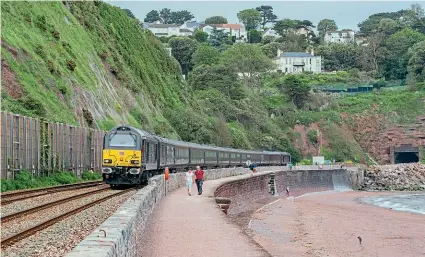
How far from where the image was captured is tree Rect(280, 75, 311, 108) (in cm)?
14000

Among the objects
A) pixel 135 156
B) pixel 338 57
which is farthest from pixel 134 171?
pixel 338 57

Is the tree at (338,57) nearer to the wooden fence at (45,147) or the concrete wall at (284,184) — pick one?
the concrete wall at (284,184)

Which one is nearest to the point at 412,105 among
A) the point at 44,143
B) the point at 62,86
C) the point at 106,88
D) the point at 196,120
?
the point at 196,120

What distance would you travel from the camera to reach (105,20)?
78.7 m

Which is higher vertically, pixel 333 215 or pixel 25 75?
pixel 25 75

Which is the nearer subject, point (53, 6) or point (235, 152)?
point (53, 6)

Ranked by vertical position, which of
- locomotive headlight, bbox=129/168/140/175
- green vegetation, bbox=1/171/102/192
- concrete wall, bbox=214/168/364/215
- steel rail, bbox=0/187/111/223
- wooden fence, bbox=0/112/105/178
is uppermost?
wooden fence, bbox=0/112/105/178

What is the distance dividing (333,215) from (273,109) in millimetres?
88095

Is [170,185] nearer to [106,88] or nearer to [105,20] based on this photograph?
[106,88]

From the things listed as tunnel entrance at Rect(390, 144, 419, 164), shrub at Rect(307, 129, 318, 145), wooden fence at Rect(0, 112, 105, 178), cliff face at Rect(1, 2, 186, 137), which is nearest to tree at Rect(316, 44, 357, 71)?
tunnel entrance at Rect(390, 144, 419, 164)

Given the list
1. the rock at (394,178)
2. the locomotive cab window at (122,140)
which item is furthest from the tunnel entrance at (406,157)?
the locomotive cab window at (122,140)

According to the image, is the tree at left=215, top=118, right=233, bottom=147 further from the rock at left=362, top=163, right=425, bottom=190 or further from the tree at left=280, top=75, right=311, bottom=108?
the tree at left=280, top=75, right=311, bottom=108

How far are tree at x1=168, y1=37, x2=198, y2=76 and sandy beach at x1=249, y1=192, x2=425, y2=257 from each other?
122022 mm

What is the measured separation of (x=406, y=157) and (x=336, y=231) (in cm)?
11233
